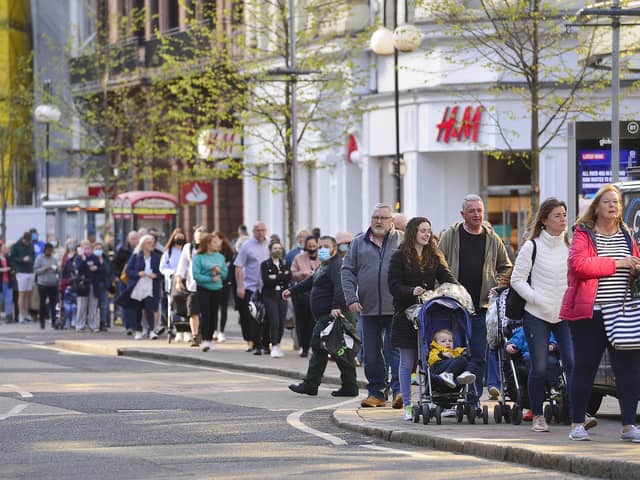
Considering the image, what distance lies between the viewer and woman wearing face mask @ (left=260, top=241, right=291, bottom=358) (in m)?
26.1

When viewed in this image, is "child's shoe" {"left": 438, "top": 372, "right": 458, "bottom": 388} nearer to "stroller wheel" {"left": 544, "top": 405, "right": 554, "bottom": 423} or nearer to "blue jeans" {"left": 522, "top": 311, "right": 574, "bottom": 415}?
"stroller wheel" {"left": 544, "top": 405, "right": 554, "bottom": 423}

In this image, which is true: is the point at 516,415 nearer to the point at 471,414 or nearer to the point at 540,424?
the point at 471,414

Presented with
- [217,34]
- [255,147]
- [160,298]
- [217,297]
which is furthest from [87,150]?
[217,297]

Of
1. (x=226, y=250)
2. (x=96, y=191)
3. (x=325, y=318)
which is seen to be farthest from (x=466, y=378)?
(x=96, y=191)

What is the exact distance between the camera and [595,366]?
534 inches

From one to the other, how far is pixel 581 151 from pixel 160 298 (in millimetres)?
11007

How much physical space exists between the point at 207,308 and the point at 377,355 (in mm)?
10886

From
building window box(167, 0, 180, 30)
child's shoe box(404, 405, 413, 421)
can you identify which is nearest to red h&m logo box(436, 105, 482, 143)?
building window box(167, 0, 180, 30)

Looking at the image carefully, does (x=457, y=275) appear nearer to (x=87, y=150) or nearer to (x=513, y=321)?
(x=513, y=321)

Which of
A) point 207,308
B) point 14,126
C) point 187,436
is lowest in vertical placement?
point 187,436

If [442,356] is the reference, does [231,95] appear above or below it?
above

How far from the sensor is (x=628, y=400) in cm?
1345

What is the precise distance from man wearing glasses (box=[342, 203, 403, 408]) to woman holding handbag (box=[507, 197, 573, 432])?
9.95 feet

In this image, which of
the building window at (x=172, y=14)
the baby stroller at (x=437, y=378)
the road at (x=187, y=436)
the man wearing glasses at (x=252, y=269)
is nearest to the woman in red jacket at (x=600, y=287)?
the road at (x=187, y=436)
